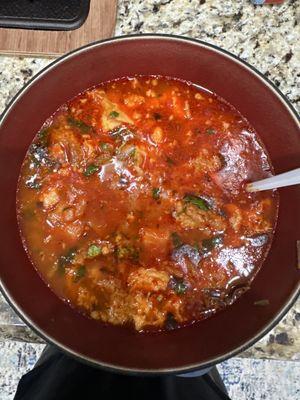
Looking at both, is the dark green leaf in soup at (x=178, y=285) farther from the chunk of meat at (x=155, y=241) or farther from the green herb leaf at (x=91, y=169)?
the green herb leaf at (x=91, y=169)

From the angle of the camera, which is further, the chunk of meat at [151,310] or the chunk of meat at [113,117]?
the chunk of meat at [113,117]

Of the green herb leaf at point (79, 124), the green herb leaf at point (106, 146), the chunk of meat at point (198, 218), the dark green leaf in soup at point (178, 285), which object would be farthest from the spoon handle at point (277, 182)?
the green herb leaf at point (79, 124)

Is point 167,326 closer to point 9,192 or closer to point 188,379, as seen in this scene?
point 188,379

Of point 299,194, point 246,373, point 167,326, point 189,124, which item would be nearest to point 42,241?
point 167,326

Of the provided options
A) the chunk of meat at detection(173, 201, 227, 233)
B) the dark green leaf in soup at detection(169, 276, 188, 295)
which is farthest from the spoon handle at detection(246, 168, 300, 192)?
the dark green leaf in soup at detection(169, 276, 188, 295)

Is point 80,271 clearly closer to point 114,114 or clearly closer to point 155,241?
point 155,241
